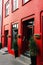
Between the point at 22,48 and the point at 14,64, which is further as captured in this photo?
the point at 22,48

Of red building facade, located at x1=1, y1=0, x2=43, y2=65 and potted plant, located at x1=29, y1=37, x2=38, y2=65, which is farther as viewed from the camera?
red building facade, located at x1=1, y1=0, x2=43, y2=65

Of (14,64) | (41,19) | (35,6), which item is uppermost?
(35,6)

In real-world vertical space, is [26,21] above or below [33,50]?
above

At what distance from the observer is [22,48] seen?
683 inches

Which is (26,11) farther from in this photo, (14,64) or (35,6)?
(14,64)

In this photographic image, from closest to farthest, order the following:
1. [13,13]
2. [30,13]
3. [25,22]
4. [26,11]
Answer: [30,13], [26,11], [25,22], [13,13]

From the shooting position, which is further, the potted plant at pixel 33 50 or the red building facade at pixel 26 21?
the red building facade at pixel 26 21

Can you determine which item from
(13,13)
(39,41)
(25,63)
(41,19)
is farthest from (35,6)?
(13,13)

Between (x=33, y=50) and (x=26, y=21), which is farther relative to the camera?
(x=26, y=21)

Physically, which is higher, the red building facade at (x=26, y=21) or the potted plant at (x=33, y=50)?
the red building facade at (x=26, y=21)

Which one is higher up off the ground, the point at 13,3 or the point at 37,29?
the point at 13,3

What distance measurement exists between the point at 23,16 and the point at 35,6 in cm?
285

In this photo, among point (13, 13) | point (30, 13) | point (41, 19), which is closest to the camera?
point (41, 19)

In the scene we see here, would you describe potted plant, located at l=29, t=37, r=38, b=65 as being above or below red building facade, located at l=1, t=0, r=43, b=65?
below
